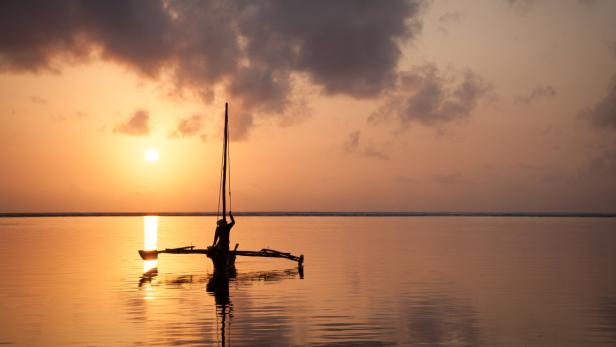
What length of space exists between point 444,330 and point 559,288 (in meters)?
18.0

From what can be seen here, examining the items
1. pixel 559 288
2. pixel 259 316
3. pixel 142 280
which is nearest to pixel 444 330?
pixel 259 316

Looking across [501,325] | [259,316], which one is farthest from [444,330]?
[259,316]

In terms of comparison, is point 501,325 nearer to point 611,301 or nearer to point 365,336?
point 365,336

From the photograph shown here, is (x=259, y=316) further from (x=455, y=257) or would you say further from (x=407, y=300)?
(x=455, y=257)

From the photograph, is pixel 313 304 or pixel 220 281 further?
pixel 220 281

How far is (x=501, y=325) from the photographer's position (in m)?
28.1

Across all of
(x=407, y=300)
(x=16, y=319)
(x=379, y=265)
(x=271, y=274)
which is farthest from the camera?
(x=379, y=265)

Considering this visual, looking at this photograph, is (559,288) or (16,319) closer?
(16,319)

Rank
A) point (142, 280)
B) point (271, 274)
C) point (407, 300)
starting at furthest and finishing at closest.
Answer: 1. point (271, 274)
2. point (142, 280)
3. point (407, 300)

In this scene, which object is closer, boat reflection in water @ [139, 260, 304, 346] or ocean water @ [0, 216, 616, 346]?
ocean water @ [0, 216, 616, 346]

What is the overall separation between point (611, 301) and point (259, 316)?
19548mm

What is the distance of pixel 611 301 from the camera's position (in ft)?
117

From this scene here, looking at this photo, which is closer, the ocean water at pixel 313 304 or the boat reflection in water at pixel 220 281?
the ocean water at pixel 313 304

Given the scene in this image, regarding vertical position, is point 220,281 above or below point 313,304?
above
